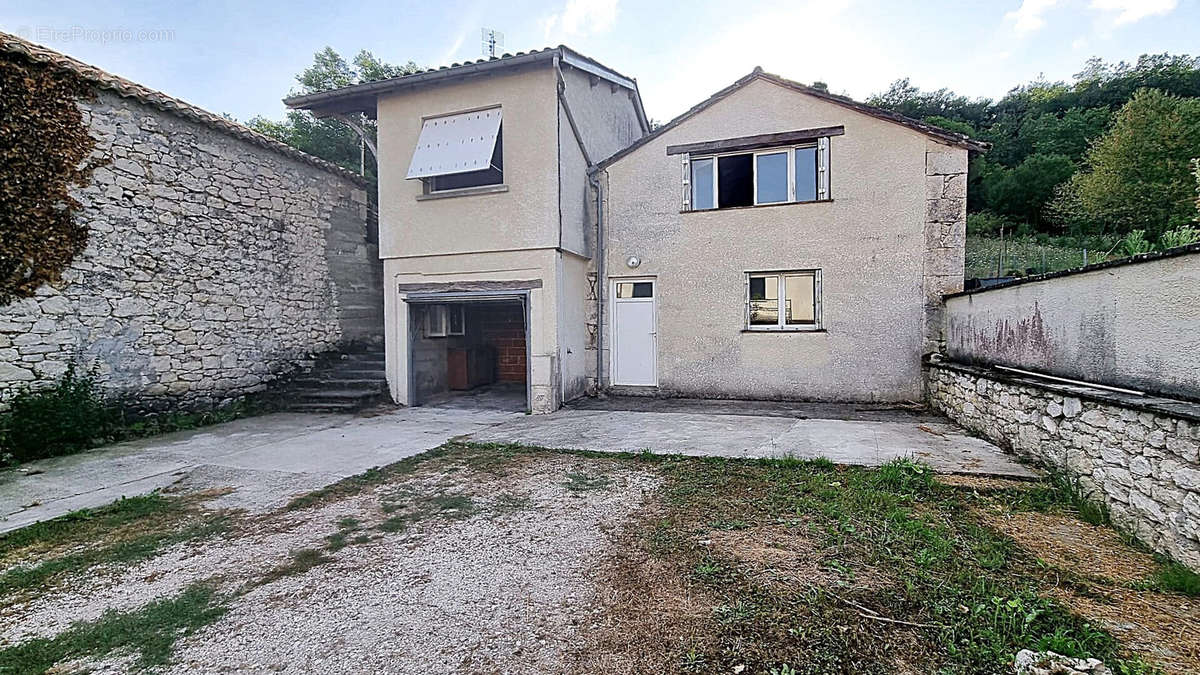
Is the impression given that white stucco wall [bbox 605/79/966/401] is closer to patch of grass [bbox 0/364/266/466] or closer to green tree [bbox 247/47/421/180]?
patch of grass [bbox 0/364/266/466]

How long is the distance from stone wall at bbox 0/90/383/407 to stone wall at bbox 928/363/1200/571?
11.0m

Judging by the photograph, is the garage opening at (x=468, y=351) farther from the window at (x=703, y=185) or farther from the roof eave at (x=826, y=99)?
the roof eave at (x=826, y=99)

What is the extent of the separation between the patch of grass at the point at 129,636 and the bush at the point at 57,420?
17.8 ft

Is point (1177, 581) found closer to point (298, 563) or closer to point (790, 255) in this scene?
point (298, 563)

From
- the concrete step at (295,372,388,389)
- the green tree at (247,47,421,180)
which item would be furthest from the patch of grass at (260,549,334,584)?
the green tree at (247,47,421,180)

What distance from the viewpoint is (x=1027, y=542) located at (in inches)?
135

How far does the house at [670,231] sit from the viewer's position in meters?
8.78

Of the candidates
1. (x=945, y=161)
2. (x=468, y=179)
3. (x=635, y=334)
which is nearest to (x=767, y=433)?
(x=635, y=334)

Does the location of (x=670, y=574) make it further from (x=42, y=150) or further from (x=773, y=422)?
(x=42, y=150)

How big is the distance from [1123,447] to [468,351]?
35.0 feet

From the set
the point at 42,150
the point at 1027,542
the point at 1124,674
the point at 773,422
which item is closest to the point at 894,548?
the point at 1027,542

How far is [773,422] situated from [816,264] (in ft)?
10.6

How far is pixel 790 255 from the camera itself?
9258 millimetres

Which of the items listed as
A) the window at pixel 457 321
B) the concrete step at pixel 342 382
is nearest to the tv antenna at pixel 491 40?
the window at pixel 457 321
